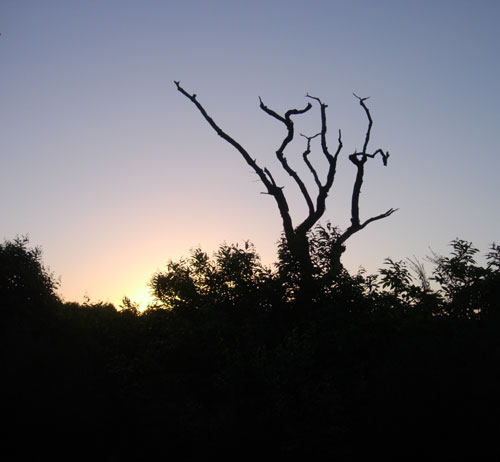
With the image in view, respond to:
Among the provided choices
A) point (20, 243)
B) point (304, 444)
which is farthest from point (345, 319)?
point (20, 243)

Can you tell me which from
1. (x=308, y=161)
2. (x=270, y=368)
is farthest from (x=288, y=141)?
(x=270, y=368)

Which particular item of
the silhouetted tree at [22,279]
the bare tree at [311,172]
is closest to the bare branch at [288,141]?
the bare tree at [311,172]

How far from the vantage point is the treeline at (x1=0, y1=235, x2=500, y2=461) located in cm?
789

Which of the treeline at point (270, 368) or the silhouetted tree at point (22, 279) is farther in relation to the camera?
the silhouetted tree at point (22, 279)

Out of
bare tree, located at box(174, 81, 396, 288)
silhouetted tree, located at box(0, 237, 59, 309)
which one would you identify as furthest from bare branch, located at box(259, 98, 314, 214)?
silhouetted tree, located at box(0, 237, 59, 309)

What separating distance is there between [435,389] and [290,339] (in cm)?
319

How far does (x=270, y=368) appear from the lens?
849 centimetres

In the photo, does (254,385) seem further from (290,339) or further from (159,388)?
(159,388)

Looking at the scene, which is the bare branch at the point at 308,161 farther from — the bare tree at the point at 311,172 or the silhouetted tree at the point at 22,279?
the silhouetted tree at the point at 22,279

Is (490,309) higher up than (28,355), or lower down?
higher up

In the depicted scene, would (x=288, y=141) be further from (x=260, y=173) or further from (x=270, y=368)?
(x=270, y=368)

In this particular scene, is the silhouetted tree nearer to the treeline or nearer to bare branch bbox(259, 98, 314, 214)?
the treeline

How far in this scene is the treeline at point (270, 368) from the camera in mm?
7891

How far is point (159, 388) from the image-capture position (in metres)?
9.91
